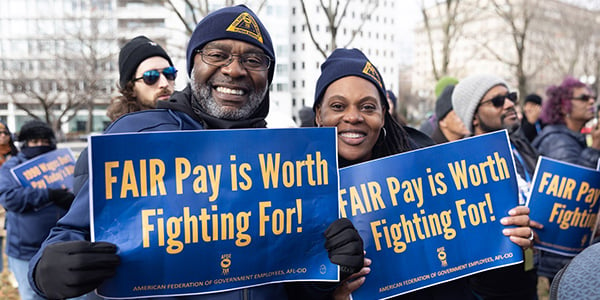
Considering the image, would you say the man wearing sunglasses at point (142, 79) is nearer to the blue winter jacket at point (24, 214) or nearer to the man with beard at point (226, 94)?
the man with beard at point (226, 94)

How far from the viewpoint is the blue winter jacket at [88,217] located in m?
1.38

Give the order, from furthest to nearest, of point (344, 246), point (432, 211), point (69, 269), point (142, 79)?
point (142, 79), point (432, 211), point (344, 246), point (69, 269)

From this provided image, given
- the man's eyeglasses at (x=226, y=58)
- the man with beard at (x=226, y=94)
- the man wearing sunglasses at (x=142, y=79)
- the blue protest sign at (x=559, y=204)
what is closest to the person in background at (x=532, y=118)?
the blue protest sign at (x=559, y=204)

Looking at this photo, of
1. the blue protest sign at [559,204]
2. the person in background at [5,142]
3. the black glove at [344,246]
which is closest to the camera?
the black glove at [344,246]

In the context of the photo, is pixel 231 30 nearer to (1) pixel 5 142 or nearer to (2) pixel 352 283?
(2) pixel 352 283

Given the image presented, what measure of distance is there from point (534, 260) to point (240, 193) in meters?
2.27

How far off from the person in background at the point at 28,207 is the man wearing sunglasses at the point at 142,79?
1.48 meters

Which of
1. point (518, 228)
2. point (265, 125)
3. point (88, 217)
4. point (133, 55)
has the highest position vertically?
point (133, 55)

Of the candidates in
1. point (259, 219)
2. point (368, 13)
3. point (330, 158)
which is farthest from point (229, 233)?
point (368, 13)

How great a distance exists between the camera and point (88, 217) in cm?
140

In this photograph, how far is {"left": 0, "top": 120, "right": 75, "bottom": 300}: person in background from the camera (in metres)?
3.88

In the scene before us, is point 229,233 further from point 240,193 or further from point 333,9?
point 333,9

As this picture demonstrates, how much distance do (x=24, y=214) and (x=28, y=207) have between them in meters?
0.26

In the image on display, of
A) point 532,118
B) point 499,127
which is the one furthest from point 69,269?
point 532,118
